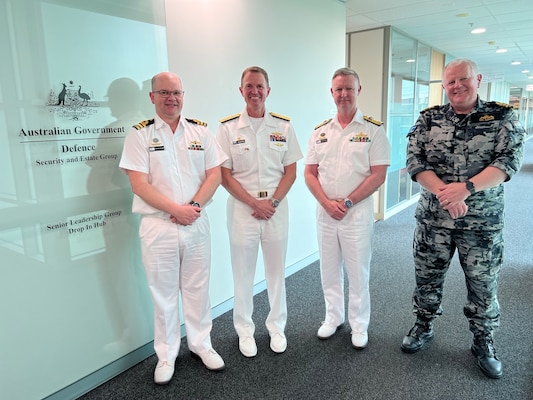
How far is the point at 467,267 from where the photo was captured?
223cm

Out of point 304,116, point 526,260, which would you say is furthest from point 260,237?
point 526,260

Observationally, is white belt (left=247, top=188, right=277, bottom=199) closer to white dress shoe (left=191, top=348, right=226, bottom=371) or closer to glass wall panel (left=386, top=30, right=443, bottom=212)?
white dress shoe (left=191, top=348, right=226, bottom=371)

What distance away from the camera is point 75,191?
208cm

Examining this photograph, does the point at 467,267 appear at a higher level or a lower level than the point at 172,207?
lower

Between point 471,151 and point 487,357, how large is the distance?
4.00 ft

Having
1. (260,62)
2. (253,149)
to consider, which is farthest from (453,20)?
(253,149)

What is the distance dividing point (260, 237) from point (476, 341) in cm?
147

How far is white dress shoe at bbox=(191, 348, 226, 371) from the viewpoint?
2.33m

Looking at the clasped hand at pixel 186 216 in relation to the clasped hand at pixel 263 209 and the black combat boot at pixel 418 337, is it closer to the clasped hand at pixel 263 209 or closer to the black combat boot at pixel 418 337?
the clasped hand at pixel 263 209

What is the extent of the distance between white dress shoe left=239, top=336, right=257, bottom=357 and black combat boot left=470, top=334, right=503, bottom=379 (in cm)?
137

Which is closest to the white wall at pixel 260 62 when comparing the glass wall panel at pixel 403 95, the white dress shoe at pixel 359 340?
the white dress shoe at pixel 359 340

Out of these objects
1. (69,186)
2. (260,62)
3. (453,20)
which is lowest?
(69,186)

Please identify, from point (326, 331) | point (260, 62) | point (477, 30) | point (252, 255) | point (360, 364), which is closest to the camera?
point (360, 364)

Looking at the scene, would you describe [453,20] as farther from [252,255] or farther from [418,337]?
[252,255]
